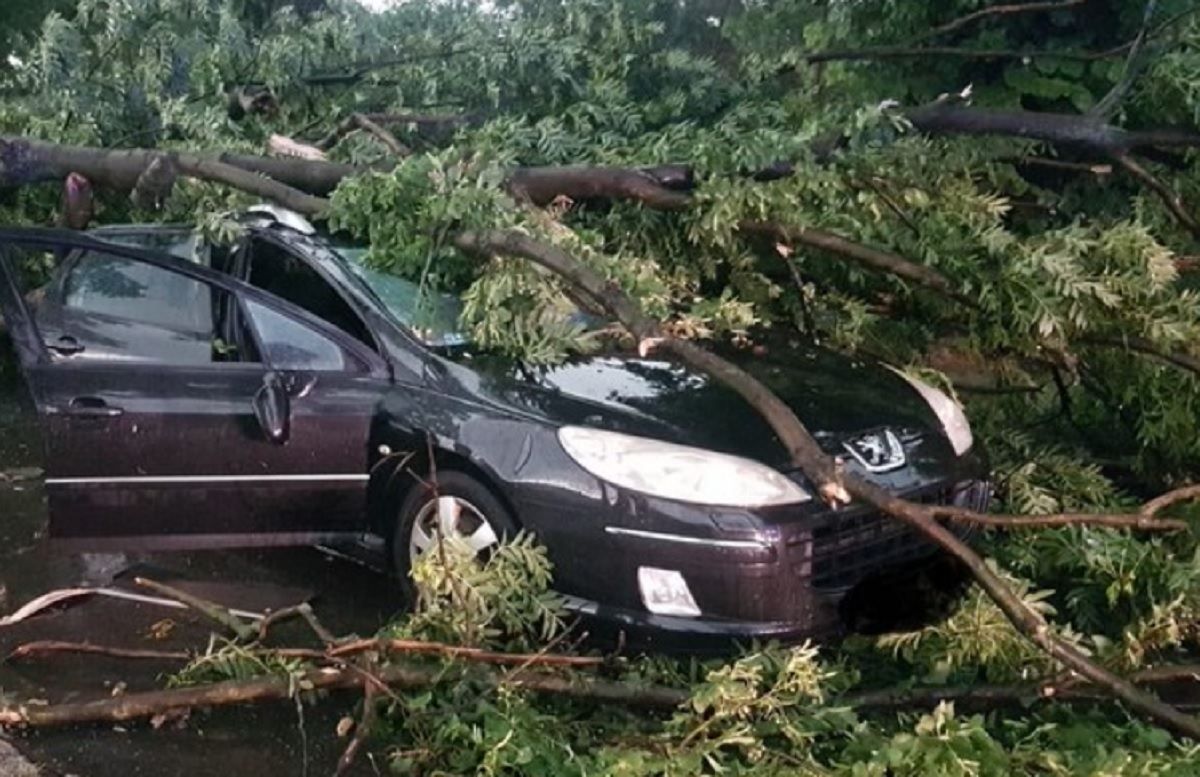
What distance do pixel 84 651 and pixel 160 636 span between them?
Answer: 0.44 metres

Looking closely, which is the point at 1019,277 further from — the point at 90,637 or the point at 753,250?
the point at 90,637

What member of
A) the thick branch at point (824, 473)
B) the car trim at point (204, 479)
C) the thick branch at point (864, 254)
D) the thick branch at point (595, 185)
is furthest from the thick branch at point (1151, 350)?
the car trim at point (204, 479)

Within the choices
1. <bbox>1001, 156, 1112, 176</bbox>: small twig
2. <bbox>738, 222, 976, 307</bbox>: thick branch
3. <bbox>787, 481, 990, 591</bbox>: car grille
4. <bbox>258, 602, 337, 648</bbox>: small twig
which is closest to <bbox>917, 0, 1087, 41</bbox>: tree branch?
<bbox>1001, 156, 1112, 176</bbox>: small twig

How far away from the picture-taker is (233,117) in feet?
22.3

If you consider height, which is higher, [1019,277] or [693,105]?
[693,105]

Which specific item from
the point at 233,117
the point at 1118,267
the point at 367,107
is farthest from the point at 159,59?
the point at 1118,267

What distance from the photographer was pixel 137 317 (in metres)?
5.09

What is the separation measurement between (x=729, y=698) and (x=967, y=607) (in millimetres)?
1070

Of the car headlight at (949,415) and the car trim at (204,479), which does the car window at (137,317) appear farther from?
the car headlight at (949,415)

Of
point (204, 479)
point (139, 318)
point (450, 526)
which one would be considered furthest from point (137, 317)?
point (450, 526)

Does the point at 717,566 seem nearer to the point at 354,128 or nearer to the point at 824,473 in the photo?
the point at 824,473

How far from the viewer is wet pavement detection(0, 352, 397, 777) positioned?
147 inches

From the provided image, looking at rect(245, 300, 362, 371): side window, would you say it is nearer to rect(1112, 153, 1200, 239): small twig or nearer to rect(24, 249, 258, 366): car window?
rect(24, 249, 258, 366): car window

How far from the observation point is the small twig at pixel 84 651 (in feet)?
13.5
